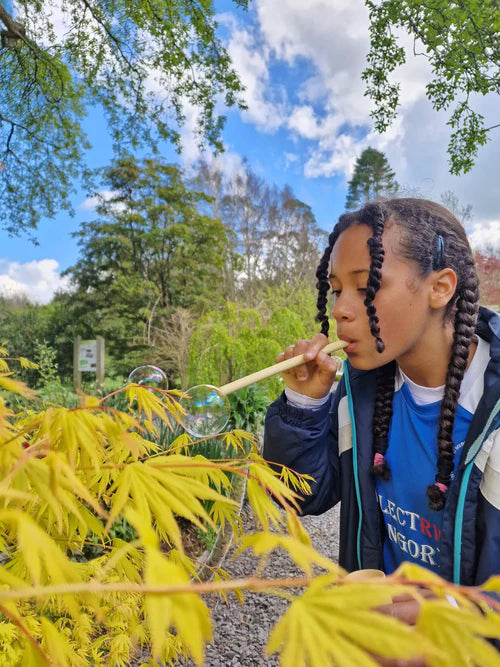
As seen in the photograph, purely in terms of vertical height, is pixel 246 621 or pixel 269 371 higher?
pixel 269 371

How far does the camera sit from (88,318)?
10.6 m

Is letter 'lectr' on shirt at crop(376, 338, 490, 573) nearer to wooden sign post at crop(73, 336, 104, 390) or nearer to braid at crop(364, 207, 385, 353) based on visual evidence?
braid at crop(364, 207, 385, 353)

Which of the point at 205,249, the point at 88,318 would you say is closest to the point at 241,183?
the point at 205,249

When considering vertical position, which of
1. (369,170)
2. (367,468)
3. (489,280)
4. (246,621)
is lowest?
(246,621)

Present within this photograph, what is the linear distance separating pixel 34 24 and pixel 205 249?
633cm

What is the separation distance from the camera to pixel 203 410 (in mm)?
1343

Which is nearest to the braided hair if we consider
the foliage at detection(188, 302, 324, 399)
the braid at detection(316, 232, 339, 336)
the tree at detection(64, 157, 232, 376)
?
the braid at detection(316, 232, 339, 336)

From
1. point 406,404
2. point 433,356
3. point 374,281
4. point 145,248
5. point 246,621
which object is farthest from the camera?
point 145,248

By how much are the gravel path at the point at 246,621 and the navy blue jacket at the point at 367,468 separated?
0.35 meters

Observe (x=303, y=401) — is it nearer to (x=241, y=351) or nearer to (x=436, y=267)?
(x=436, y=267)

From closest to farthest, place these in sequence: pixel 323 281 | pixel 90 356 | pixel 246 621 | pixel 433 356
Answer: pixel 433 356
pixel 323 281
pixel 246 621
pixel 90 356

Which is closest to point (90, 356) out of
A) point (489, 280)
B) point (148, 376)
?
point (148, 376)

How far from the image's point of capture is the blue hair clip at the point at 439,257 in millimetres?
1208

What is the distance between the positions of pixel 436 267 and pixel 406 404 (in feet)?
1.58
